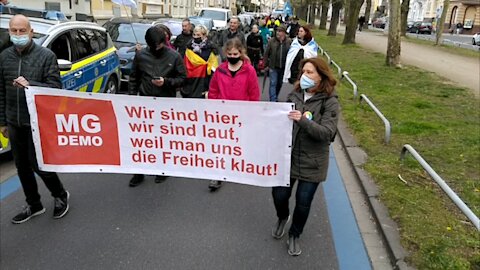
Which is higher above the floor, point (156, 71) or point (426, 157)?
point (156, 71)

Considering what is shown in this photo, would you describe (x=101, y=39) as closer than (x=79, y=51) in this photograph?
No

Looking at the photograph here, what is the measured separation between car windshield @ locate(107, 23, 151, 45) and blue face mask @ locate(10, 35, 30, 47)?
7727 millimetres

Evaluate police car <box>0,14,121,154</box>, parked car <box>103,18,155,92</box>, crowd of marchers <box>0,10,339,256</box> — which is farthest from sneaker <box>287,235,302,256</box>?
parked car <box>103,18,155,92</box>

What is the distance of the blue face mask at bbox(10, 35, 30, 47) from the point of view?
3707mm

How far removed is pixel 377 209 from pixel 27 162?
11.3 ft

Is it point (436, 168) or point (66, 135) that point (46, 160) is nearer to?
point (66, 135)

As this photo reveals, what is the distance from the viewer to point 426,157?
648cm

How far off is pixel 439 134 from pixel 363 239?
432cm

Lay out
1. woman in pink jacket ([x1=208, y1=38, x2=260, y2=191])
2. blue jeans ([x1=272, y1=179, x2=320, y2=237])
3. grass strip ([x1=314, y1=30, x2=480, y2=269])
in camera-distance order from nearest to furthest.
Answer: blue jeans ([x1=272, y1=179, x2=320, y2=237]) < grass strip ([x1=314, y1=30, x2=480, y2=269]) < woman in pink jacket ([x1=208, y1=38, x2=260, y2=191])

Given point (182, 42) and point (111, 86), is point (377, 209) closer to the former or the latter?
point (182, 42)

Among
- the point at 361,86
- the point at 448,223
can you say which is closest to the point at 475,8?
the point at 361,86

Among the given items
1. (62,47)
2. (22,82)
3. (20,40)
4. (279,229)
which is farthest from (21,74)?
(62,47)

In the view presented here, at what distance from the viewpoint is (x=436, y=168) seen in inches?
237

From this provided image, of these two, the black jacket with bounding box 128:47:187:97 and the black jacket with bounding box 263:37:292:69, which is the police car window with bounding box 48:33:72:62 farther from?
the black jacket with bounding box 263:37:292:69
